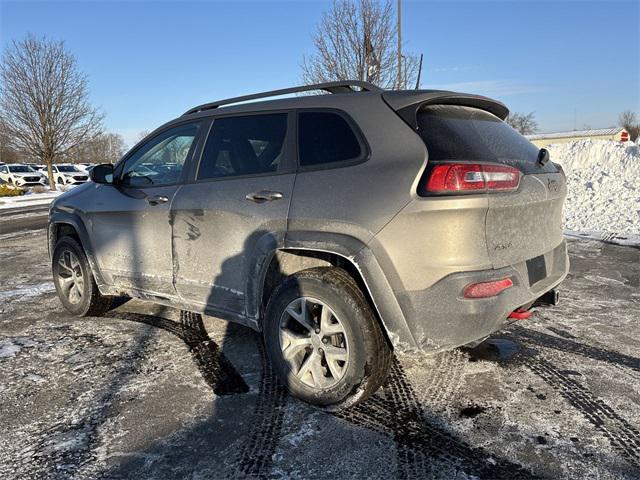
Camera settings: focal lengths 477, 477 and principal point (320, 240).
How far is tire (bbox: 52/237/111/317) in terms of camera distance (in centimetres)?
455

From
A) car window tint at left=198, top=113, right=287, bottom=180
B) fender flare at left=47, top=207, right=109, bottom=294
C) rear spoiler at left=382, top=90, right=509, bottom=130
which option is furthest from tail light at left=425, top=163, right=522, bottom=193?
fender flare at left=47, top=207, right=109, bottom=294

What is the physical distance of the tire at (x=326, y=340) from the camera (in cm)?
270

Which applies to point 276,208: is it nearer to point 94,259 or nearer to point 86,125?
point 94,259

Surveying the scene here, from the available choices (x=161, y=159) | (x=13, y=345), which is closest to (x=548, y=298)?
(x=161, y=159)

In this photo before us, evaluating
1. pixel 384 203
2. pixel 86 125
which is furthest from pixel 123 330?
pixel 86 125

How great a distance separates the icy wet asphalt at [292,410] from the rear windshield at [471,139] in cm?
144

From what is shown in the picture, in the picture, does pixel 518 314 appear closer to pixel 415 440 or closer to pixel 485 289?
pixel 485 289

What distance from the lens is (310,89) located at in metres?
3.27

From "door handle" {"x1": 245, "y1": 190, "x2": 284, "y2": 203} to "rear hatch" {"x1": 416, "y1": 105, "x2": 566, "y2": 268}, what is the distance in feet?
3.18

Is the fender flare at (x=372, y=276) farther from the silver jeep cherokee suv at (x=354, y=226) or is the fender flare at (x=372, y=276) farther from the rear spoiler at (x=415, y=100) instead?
the rear spoiler at (x=415, y=100)

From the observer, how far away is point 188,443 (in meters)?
2.55

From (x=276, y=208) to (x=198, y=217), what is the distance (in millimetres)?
744

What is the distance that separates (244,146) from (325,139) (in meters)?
0.74

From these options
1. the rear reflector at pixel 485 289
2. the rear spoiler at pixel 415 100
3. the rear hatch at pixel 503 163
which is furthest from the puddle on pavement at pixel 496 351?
the rear spoiler at pixel 415 100
